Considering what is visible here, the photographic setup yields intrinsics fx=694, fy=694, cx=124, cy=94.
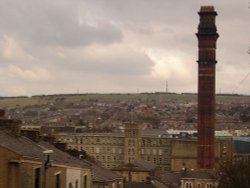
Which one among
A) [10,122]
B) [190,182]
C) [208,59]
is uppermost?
[208,59]

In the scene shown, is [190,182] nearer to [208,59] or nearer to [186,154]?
[208,59]

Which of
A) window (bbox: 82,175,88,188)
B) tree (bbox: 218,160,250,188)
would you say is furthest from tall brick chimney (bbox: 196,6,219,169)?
window (bbox: 82,175,88,188)

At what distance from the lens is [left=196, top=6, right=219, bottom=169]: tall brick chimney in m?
101

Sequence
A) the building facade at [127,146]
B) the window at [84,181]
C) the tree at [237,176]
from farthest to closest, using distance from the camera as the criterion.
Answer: the building facade at [127,146]
the tree at [237,176]
the window at [84,181]

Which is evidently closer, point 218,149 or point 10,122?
point 10,122

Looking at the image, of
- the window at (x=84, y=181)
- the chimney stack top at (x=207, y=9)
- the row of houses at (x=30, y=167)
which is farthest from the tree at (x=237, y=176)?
the chimney stack top at (x=207, y=9)

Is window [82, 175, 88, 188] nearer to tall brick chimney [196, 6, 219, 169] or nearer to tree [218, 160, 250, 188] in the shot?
tree [218, 160, 250, 188]

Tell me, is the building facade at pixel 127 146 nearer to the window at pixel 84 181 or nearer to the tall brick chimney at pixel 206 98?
the tall brick chimney at pixel 206 98

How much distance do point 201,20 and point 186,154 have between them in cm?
3073

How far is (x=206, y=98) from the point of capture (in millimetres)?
100875

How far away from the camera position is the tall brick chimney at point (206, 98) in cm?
10056

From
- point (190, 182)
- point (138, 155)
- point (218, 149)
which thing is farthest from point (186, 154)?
point (190, 182)

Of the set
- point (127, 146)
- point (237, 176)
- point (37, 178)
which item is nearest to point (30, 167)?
point (37, 178)

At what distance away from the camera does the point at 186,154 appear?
4926 inches
